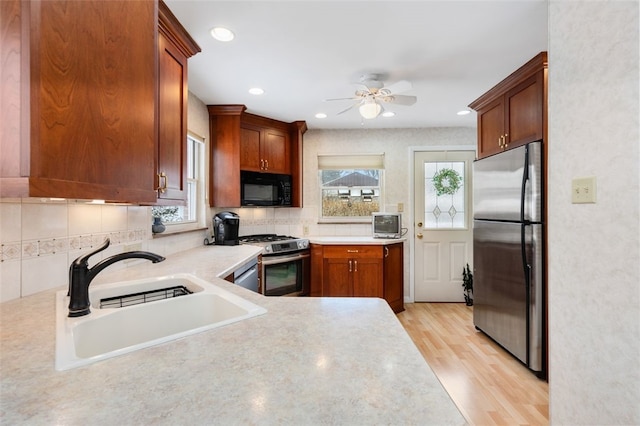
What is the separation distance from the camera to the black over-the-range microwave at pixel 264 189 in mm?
3371

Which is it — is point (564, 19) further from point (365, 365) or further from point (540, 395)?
point (540, 395)

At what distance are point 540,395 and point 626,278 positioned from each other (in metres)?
1.34

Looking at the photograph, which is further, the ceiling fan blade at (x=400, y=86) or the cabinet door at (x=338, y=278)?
the cabinet door at (x=338, y=278)

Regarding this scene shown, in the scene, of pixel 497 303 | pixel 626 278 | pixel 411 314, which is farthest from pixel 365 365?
pixel 411 314

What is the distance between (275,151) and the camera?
3682 millimetres

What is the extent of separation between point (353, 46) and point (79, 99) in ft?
5.69

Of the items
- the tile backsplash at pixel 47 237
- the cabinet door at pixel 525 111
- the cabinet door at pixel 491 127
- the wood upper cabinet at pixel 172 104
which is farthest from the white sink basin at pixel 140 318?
the cabinet door at pixel 491 127

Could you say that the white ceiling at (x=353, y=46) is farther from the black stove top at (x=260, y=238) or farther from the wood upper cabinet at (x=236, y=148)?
the black stove top at (x=260, y=238)

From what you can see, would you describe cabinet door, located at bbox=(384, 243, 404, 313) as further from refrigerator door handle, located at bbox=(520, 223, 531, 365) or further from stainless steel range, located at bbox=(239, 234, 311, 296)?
refrigerator door handle, located at bbox=(520, 223, 531, 365)

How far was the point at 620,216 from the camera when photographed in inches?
44.8

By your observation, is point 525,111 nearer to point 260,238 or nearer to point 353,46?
point 353,46

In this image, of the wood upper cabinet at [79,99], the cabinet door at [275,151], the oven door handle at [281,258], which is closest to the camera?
the wood upper cabinet at [79,99]

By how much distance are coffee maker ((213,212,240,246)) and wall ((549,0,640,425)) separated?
8.38 ft

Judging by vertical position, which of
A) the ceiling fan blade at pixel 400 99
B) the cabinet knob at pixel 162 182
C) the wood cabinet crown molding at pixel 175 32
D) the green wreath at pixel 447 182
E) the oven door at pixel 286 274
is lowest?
the oven door at pixel 286 274
